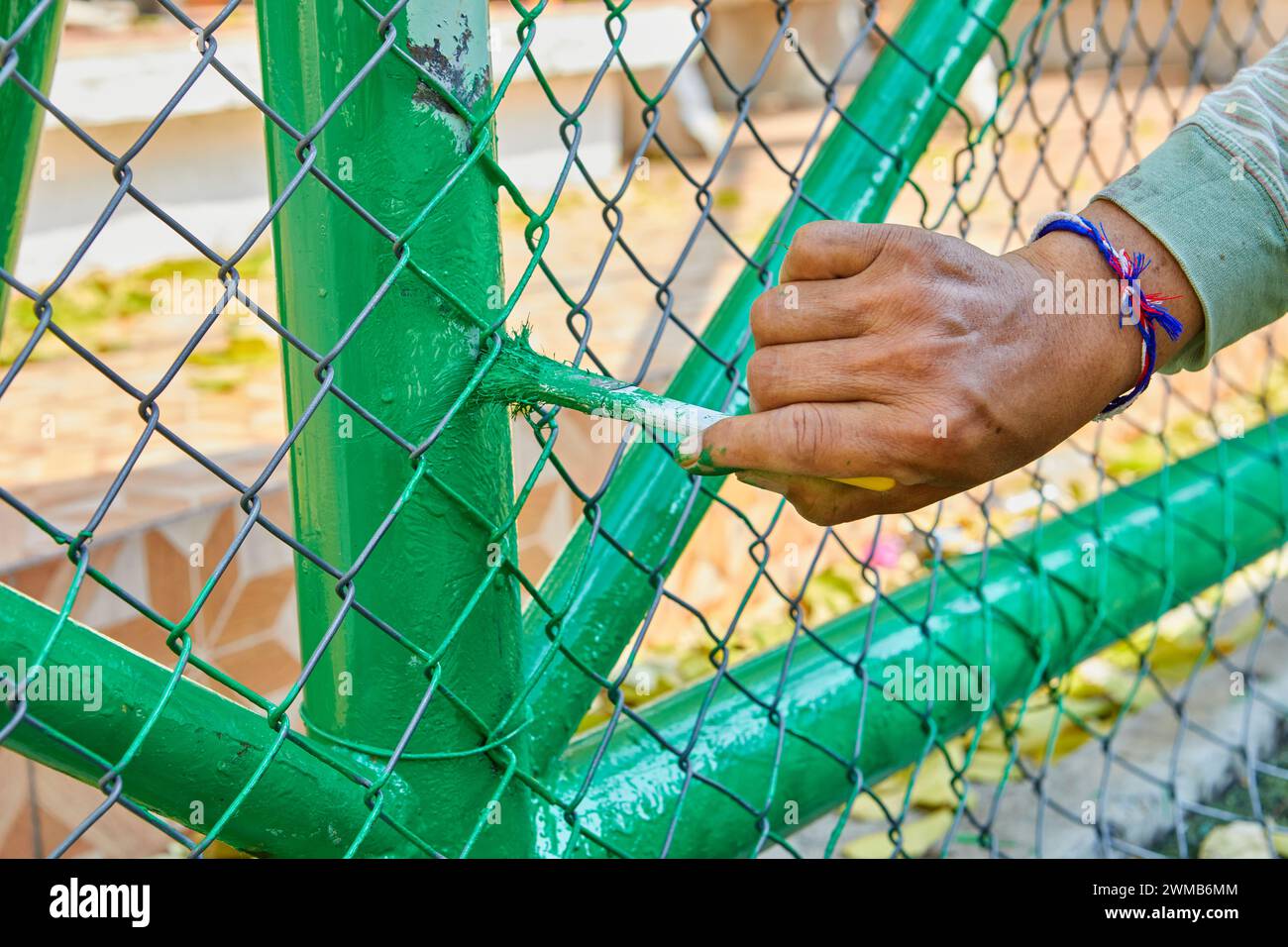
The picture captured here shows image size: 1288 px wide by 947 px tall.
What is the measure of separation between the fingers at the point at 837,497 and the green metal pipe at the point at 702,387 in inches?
12.8

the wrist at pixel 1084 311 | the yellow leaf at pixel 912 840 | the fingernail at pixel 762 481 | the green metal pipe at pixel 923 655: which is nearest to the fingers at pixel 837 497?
the fingernail at pixel 762 481

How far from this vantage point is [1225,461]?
6.53 feet

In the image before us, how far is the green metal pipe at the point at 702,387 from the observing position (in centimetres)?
128

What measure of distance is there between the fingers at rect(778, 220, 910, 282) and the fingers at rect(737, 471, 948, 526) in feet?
0.49

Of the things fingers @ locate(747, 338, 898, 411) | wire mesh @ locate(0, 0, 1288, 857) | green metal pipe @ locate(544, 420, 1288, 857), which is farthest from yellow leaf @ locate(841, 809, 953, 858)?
fingers @ locate(747, 338, 898, 411)

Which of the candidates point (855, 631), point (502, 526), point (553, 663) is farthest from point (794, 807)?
point (502, 526)

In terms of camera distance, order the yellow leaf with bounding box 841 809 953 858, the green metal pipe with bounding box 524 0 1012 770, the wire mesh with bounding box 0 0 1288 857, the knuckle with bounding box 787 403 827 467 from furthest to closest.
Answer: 1. the yellow leaf with bounding box 841 809 953 858
2. the green metal pipe with bounding box 524 0 1012 770
3. the wire mesh with bounding box 0 0 1288 857
4. the knuckle with bounding box 787 403 827 467

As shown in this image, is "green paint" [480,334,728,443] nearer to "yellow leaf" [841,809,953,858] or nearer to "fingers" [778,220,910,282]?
"fingers" [778,220,910,282]

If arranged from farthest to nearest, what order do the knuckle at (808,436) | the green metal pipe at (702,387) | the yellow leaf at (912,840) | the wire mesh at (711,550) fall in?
the yellow leaf at (912,840) → the green metal pipe at (702,387) → the wire mesh at (711,550) → the knuckle at (808,436)

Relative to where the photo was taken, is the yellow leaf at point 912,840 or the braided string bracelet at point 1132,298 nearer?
the braided string bracelet at point 1132,298

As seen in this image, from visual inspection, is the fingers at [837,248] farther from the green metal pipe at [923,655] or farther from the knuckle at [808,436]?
the green metal pipe at [923,655]

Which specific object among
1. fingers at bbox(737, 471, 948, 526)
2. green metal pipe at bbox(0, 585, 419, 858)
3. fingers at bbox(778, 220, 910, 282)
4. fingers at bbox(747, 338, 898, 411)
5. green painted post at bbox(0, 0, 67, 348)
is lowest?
green metal pipe at bbox(0, 585, 419, 858)

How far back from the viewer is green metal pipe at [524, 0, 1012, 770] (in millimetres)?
1278

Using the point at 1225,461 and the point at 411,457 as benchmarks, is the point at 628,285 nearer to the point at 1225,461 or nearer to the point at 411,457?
the point at 1225,461
